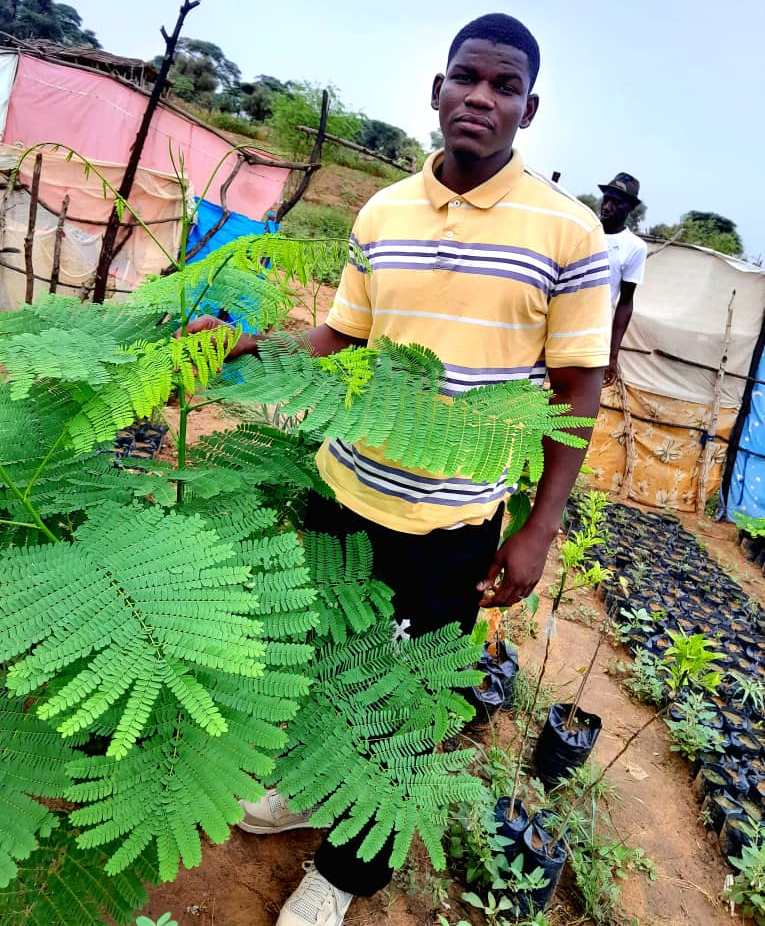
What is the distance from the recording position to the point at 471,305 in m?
1.46

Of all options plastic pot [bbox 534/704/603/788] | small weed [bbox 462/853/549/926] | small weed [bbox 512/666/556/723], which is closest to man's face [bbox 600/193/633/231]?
small weed [bbox 512/666/556/723]

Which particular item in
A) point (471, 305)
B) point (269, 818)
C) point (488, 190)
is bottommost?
point (269, 818)

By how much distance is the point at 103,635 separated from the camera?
0.81 metres

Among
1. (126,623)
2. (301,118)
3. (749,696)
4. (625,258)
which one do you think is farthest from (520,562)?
(301,118)

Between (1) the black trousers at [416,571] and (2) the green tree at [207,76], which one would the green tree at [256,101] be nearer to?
(2) the green tree at [207,76]

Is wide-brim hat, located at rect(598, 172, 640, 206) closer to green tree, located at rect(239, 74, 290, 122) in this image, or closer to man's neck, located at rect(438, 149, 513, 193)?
man's neck, located at rect(438, 149, 513, 193)

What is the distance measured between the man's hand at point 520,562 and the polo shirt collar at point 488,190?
0.79 metres

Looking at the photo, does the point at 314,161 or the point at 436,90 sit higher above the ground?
the point at 314,161

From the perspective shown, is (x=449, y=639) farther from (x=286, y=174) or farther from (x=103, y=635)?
(x=286, y=174)

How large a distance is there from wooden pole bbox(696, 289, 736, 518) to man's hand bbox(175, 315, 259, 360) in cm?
851

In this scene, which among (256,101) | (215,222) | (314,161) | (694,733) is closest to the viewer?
(694,733)

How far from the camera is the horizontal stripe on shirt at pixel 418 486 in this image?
158cm

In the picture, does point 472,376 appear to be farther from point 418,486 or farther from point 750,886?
point 750,886

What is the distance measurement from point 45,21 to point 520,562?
52718 millimetres
